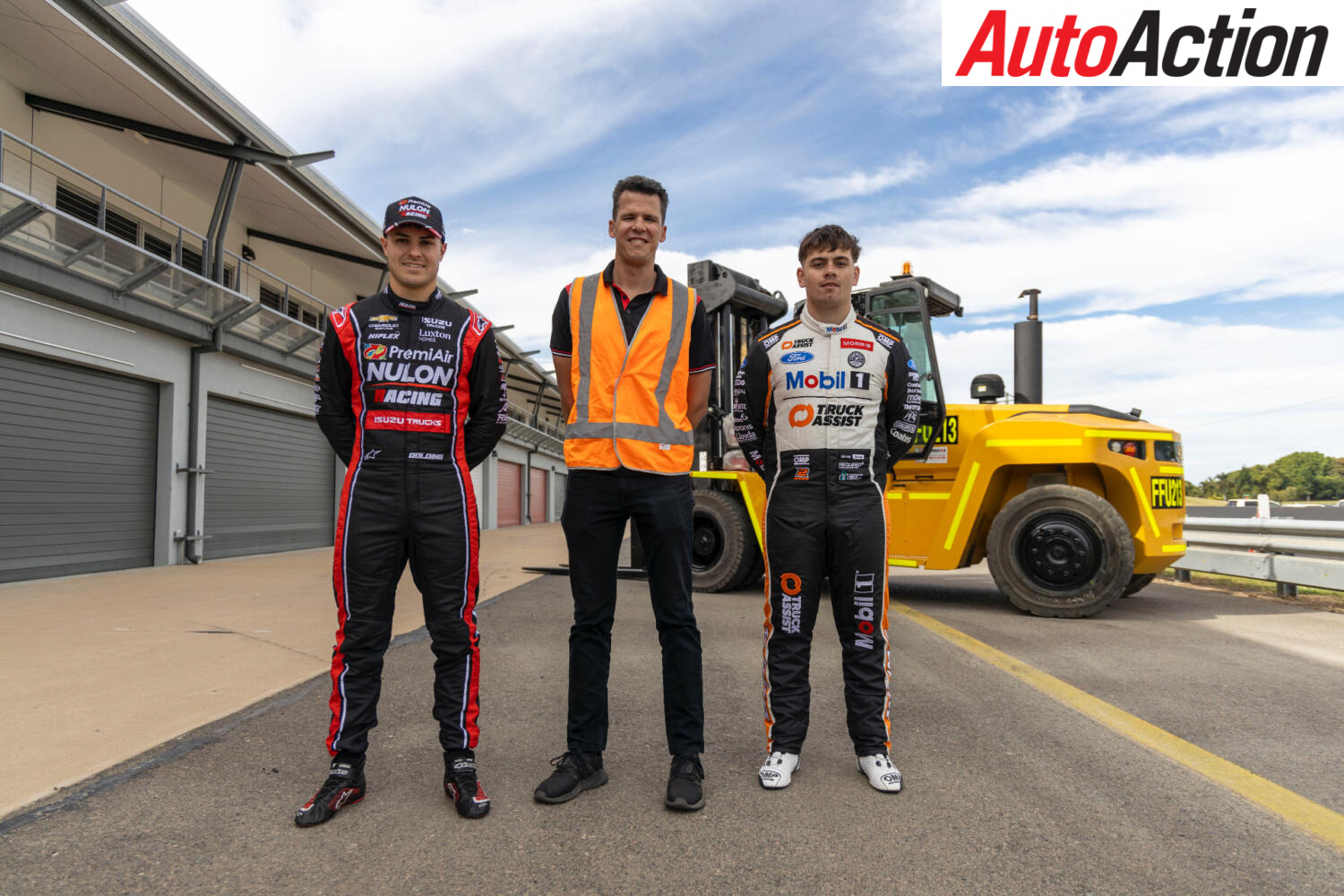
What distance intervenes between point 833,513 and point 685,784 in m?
1.05

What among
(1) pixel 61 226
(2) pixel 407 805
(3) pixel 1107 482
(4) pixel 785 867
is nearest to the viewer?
(4) pixel 785 867

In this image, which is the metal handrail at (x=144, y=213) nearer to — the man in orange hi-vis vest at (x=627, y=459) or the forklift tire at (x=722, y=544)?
the forklift tire at (x=722, y=544)

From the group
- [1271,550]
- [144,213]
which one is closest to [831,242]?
[1271,550]

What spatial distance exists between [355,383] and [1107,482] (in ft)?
20.2

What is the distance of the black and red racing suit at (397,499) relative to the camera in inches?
99.0

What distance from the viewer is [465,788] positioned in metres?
2.38

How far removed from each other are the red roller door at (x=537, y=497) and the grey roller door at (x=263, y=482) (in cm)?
1821

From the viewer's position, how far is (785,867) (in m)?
2.01

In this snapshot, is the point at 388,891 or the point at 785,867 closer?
the point at 388,891

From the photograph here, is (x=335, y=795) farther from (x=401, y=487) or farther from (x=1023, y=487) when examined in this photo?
(x=1023, y=487)

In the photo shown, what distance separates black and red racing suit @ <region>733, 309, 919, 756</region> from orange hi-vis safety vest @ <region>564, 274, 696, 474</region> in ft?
1.42

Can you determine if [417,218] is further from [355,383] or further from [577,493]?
[577,493]

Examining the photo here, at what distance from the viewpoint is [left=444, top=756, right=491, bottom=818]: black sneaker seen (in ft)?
7.60

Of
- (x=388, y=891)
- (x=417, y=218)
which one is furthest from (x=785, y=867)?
(x=417, y=218)
